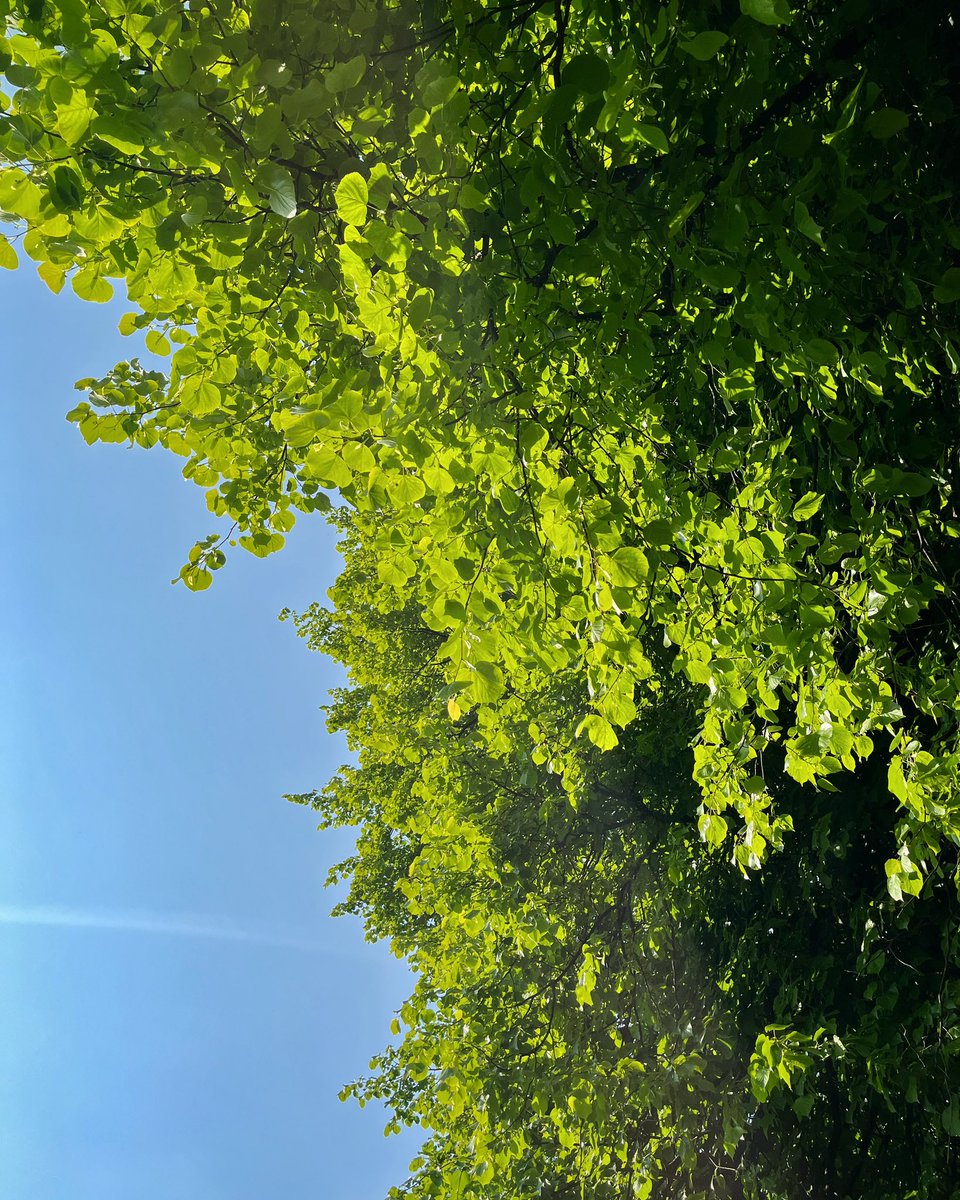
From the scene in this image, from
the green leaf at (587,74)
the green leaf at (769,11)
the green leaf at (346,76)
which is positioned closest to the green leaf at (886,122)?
the green leaf at (769,11)

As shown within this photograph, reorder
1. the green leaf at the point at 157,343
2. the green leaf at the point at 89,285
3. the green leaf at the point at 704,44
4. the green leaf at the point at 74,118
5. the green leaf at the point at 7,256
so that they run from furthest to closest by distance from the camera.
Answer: the green leaf at the point at 157,343 → the green leaf at the point at 89,285 → the green leaf at the point at 7,256 → the green leaf at the point at 74,118 → the green leaf at the point at 704,44

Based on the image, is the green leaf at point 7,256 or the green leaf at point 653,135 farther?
the green leaf at point 7,256

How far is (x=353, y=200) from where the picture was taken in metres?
1.98

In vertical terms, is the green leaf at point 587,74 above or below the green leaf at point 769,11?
above

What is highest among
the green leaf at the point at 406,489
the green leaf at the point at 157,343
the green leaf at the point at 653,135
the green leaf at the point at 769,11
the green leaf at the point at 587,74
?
the green leaf at the point at 157,343

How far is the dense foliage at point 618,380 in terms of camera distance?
201 centimetres

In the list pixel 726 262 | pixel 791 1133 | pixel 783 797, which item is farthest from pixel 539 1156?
pixel 726 262

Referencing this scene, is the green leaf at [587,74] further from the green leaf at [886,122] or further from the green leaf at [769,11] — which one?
the green leaf at [886,122]

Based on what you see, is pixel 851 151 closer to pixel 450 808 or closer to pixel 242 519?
pixel 242 519

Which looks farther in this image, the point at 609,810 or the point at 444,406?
the point at 609,810

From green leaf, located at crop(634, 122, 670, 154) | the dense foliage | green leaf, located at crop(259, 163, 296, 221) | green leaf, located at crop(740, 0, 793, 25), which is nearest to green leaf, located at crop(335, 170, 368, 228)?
the dense foliage

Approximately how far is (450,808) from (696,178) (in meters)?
5.80

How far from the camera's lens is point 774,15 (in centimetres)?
150

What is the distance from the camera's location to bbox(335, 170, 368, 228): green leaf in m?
1.97
